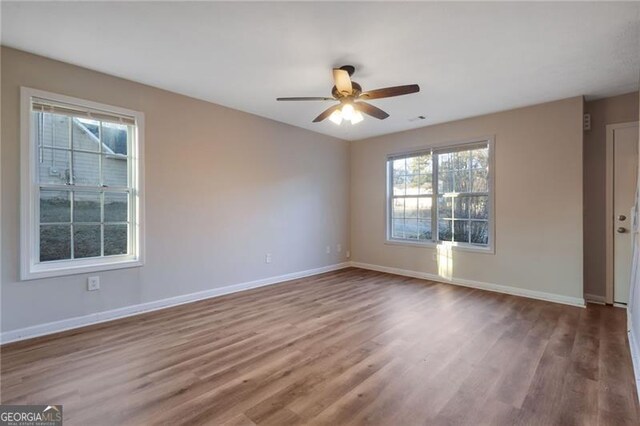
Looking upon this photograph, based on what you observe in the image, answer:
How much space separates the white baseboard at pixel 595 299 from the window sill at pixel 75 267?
5.50 m

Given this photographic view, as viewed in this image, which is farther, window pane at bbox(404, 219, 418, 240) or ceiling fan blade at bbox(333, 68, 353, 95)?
window pane at bbox(404, 219, 418, 240)

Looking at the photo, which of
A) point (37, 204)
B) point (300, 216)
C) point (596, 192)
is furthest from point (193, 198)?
point (596, 192)

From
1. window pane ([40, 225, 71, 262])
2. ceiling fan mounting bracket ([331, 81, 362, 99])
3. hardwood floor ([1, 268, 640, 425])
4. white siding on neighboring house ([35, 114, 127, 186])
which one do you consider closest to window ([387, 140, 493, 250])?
hardwood floor ([1, 268, 640, 425])

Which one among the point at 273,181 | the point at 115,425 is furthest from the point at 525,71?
the point at 115,425

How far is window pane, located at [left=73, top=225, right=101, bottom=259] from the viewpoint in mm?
2984

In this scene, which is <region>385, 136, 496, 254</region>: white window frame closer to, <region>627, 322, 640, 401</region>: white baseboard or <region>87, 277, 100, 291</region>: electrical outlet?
<region>627, 322, 640, 401</region>: white baseboard

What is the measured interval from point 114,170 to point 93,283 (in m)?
1.20

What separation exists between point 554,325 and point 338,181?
3.88 meters

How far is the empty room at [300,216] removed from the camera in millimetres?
1972

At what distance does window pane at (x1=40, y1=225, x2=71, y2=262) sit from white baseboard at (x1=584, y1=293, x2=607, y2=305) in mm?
6024

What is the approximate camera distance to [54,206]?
2850mm

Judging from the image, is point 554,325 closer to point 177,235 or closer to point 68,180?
point 177,235
